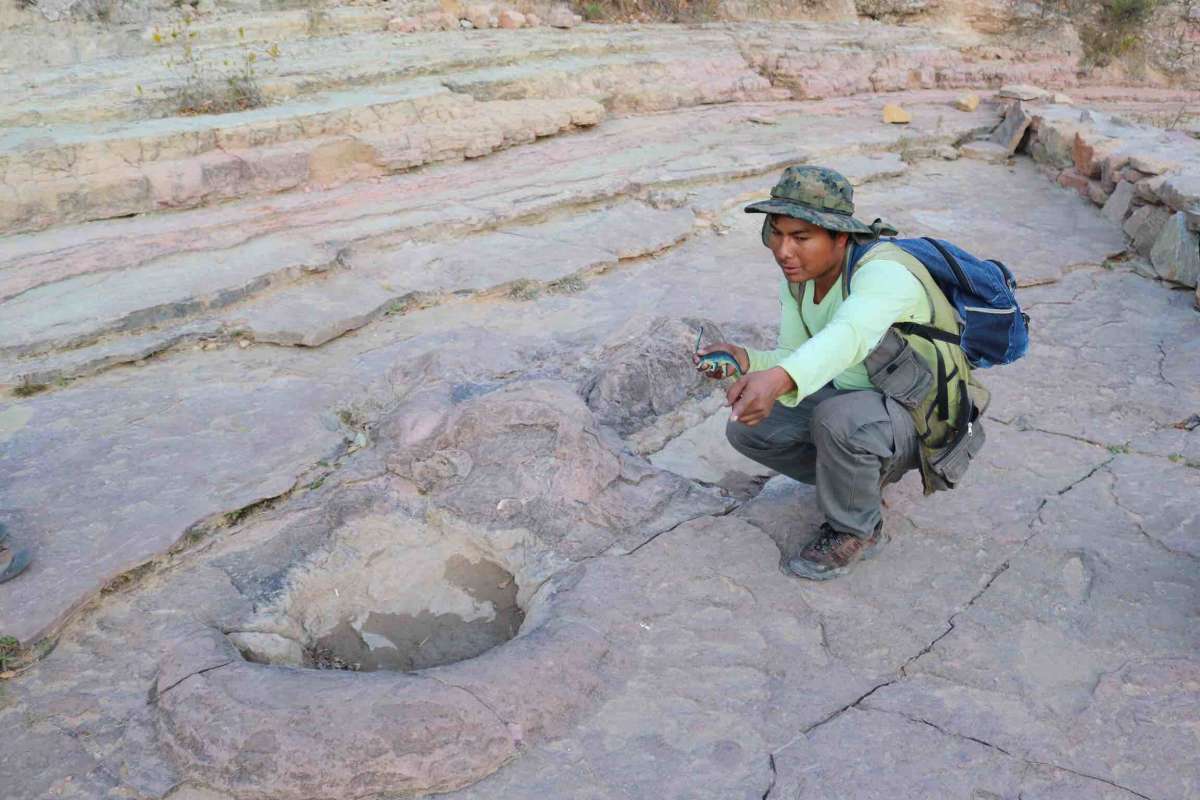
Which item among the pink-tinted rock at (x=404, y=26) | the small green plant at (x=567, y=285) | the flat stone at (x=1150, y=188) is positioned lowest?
the small green plant at (x=567, y=285)

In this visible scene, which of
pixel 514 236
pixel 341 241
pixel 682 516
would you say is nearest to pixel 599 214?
pixel 514 236

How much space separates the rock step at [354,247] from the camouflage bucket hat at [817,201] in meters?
2.31

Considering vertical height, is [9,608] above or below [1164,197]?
below

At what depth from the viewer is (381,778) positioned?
1928 millimetres

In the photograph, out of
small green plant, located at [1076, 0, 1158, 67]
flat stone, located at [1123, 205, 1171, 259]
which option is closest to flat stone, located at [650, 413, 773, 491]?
flat stone, located at [1123, 205, 1171, 259]

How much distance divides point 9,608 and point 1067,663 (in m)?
2.55

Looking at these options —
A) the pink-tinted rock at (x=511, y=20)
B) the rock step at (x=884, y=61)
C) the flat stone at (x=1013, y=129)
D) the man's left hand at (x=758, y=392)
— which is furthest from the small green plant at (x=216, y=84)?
the flat stone at (x=1013, y=129)

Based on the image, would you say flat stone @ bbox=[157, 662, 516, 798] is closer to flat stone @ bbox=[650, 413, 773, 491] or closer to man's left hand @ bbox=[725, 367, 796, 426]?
man's left hand @ bbox=[725, 367, 796, 426]

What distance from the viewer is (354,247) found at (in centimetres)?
476

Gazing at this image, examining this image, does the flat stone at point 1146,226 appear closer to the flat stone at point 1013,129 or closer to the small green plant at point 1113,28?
the flat stone at point 1013,129

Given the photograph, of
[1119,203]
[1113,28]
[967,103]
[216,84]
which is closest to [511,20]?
[216,84]

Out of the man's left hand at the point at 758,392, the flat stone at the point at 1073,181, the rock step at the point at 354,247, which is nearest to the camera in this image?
the man's left hand at the point at 758,392

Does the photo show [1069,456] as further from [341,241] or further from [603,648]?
[341,241]

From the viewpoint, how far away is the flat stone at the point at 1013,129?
24.1 ft
